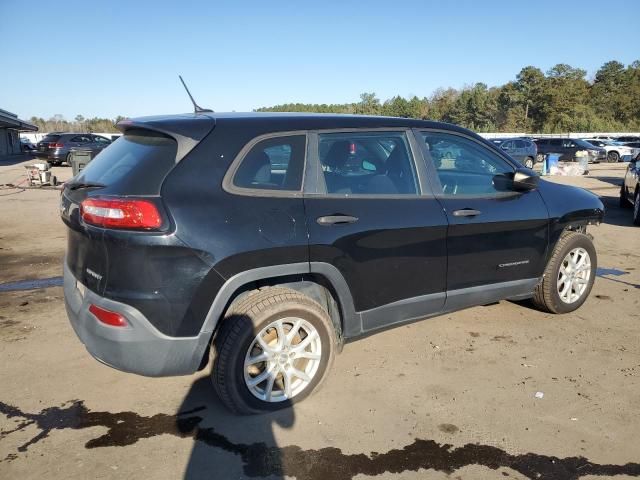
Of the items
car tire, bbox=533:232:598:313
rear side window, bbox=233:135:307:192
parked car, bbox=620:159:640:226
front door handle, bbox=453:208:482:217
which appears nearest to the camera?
rear side window, bbox=233:135:307:192

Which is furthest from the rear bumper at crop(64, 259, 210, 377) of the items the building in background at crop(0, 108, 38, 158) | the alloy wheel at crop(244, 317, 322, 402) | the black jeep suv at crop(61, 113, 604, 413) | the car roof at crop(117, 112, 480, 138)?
the building in background at crop(0, 108, 38, 158)

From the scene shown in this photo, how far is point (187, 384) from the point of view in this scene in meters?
3.60

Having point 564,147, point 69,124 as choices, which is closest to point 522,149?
point 564,147

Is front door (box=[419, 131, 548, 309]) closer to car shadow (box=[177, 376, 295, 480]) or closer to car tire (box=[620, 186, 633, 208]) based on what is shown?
car shadow (box=[177, 376, 295, 480])

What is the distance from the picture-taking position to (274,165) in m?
3.22

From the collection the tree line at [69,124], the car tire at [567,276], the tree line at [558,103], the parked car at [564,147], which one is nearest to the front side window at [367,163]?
the car tire at [567,276]

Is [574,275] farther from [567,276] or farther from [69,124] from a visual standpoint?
[69,124]

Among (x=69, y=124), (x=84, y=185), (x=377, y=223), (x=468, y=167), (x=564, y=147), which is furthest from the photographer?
(x=69, y=124)

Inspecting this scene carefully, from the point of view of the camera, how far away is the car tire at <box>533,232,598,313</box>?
4.61 meters

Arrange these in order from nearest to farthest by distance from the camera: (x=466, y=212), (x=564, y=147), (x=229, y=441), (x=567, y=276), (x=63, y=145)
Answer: (x=229, y=441) < (x=466, y=212) < (x=567, y=276) < (x=63, y=145) < (x=564, y=147)

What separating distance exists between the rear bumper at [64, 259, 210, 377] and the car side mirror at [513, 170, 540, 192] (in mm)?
2681

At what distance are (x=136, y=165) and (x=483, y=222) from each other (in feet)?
8.14

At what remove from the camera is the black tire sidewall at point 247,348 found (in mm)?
3021

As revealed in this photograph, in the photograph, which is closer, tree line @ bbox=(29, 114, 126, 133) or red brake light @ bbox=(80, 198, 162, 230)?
red brake light @ bbox=(80, 198, 162, 230)
